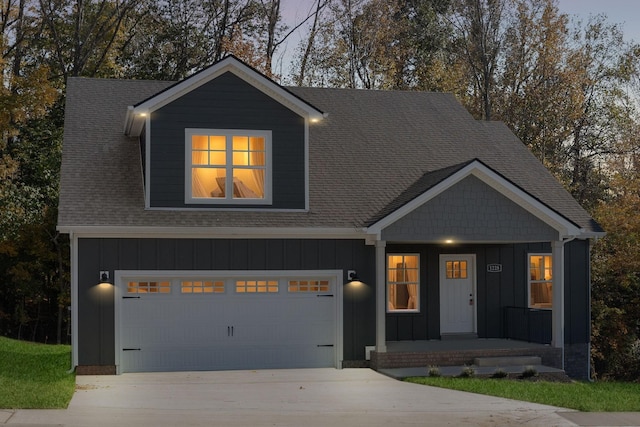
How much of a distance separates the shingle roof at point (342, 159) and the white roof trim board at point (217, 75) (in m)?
1.60

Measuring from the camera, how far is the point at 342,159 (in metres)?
22.7

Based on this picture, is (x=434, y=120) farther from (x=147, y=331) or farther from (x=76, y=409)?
(x=76, y=409)

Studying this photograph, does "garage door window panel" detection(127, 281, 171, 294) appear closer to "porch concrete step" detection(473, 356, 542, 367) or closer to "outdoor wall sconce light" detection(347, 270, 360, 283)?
"outdoor wall sconce light" detection(347, 270, 360, 283)

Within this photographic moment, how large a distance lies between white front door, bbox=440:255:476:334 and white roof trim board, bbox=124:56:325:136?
516 cm

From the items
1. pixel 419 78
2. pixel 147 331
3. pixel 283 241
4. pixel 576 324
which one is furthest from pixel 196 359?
pixel 419 78

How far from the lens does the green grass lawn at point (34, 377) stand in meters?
14.1

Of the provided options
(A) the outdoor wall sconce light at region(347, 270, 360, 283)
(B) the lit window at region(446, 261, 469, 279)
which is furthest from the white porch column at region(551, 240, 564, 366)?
(A) the outdoor wall sconce light at region(347, 270, 360, 283)

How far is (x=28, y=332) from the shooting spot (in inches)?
1214

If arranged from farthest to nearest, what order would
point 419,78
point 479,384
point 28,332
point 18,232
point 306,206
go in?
point 419,78, point 28,332, point 18,232, point 306,206, point 479,384

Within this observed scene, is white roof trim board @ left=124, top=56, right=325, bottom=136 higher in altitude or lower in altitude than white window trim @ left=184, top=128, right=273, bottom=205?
higher

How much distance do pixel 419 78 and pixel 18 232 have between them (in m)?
20.0

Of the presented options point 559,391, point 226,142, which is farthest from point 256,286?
point 559,391

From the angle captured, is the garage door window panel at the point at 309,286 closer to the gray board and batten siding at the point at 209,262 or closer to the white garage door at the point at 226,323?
the white garage door at the point at 226,323

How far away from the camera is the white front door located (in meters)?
22.4
